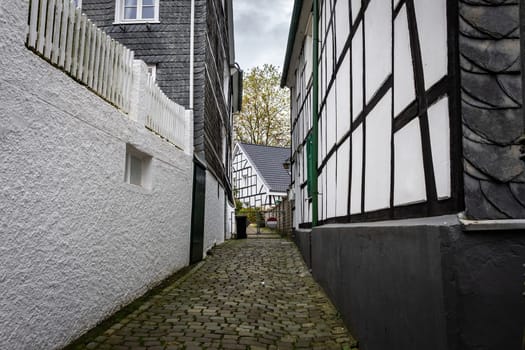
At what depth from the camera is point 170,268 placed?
21.4ft

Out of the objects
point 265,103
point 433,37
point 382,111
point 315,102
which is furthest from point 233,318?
point 265,103

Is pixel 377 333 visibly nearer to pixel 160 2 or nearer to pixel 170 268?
pixel 170 268

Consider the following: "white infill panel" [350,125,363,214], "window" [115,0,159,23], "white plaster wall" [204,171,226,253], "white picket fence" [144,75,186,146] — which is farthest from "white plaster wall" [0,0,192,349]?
"window" [115,0,159,23]

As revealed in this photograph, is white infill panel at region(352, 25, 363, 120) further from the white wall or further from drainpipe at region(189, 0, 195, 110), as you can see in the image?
drainpipe at region(189, 0, 195, 110)

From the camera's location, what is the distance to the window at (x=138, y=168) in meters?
5.13

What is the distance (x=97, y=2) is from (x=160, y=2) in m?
1.46

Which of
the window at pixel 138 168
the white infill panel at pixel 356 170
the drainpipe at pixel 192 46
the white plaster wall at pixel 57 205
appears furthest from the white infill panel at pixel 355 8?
the drainpipe at pixel 192 46

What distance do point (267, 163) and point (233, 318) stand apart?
93.4 feet

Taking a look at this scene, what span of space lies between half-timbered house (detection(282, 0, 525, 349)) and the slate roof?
92.9 feet

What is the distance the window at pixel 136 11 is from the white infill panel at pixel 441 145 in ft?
28.3

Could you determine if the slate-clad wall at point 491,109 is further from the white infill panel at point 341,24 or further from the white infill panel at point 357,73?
the white infill panel at point 341,24

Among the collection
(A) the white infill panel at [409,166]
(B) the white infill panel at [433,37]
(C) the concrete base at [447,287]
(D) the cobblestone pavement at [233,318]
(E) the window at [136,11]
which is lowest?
(D) the cobblestone pavement at [233,318]

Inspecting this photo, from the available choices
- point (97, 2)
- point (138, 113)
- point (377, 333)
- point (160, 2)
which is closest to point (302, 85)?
point (160, 2)

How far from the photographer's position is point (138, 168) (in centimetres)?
548
